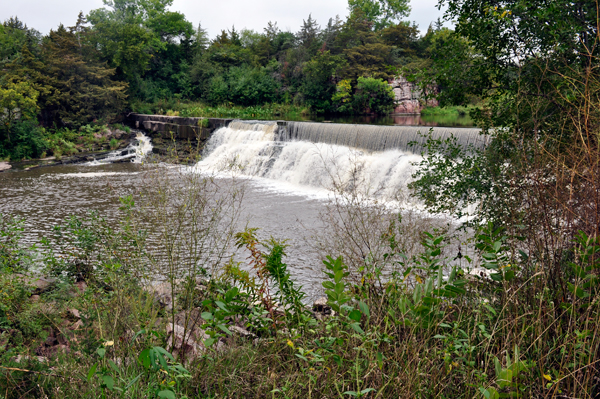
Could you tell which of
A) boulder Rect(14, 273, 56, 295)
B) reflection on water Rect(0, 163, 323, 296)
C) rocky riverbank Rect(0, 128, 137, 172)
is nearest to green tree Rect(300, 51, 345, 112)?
rocky riverbank Rect(0, 128, 137, 172)

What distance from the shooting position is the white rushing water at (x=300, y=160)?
1116 cm

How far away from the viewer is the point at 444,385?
5.53 ft

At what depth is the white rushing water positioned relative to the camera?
11164mm

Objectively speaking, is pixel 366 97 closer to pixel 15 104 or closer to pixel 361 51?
pixel 361 51

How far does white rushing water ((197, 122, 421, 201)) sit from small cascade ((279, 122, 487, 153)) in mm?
248

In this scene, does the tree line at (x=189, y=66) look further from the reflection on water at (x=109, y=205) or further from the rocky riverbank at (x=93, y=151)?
the reflection on water at (x=109, y=205)

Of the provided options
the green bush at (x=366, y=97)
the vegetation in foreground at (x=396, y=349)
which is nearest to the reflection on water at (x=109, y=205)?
the vegetation in foreground at (x=396, y=349)

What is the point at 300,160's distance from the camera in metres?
13.6

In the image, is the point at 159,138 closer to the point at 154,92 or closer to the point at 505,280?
the point at 154,92

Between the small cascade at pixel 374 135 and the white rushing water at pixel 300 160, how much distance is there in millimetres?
248

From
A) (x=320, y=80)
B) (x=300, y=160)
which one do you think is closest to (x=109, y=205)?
(x=300, y=160)

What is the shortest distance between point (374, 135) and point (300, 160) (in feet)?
8.54

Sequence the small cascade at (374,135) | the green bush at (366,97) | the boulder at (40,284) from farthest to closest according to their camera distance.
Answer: the green bush at (366,97) → the small cascade at (374,135) → the boulder at (40,284)

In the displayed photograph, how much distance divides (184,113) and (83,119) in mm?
6027
